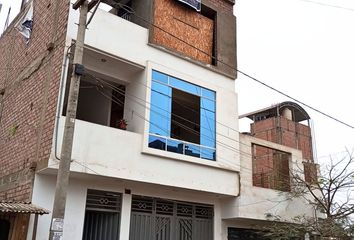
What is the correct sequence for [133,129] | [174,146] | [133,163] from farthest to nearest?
1. [174,146]
2. [133,129]
3. [133,163]

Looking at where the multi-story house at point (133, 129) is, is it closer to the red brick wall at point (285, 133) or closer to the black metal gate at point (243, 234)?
the black metal gate at point (243, 234)

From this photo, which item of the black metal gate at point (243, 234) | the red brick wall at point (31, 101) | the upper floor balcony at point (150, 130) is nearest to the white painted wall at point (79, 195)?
the red brick wall at point (31, 101)

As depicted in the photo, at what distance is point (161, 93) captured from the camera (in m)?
13.4

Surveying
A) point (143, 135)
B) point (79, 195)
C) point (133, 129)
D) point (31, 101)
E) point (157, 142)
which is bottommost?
point (79, 195)

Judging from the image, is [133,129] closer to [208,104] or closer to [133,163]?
[133,163]

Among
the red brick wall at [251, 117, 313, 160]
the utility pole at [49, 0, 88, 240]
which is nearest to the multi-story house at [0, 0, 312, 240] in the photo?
the utility pole at [49, 0, 88, 240]

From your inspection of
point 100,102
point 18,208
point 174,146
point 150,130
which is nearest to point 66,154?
point 18,208

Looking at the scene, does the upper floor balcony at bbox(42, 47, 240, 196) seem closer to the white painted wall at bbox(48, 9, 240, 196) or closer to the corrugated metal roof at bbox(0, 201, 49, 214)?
the white painted wall at bbox(48, 9, 240, 196)

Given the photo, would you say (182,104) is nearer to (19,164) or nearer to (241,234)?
(241,234)

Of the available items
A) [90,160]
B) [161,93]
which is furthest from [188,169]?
[90,160]

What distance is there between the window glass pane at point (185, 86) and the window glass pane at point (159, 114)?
0.67m

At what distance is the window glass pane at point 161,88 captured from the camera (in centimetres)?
1323

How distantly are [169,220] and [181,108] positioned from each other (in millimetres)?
5007

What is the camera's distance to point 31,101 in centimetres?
1298
